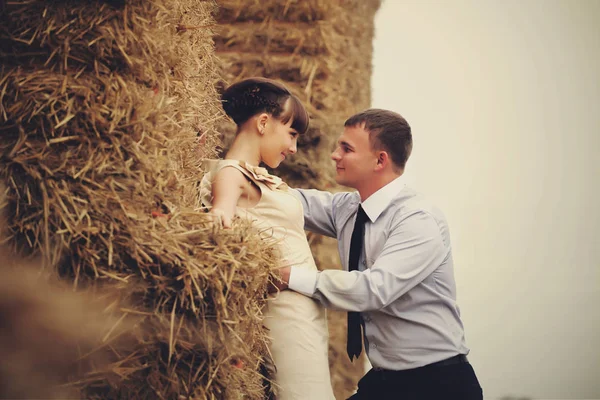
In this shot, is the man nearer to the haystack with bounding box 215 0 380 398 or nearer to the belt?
the belt

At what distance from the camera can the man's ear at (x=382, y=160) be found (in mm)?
2558

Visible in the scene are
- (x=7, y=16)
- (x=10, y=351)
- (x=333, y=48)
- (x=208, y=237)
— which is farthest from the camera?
(x=333, y=48)

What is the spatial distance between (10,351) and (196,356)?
444 mm

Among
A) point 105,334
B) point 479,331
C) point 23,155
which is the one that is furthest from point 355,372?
point 23,155

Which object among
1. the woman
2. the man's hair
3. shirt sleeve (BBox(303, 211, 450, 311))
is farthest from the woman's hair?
shirt sleeve (BBox(303, 211, 450, 311))

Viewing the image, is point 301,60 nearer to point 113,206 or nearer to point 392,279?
point 392,279

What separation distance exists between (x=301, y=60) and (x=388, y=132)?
95 centimetres

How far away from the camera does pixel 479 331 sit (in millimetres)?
4883

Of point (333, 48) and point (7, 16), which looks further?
point (333, 48)

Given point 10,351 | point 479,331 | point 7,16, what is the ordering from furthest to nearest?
point 479,331 < point 7,16 < point 10,351

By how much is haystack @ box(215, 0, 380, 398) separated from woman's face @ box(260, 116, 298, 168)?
38.1 inches

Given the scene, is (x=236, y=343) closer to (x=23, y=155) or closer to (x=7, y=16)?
(x=23, y=155)

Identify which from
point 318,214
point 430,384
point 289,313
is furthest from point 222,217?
point 430,384

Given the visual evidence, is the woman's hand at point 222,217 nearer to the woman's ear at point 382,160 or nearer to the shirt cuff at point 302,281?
the shirt cuff at point 302,281
